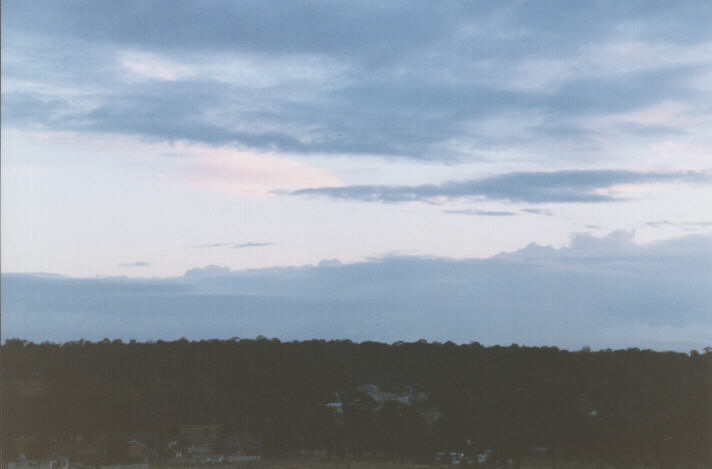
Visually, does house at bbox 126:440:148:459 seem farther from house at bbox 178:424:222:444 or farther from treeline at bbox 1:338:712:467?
house at bbox 178:424:222:444

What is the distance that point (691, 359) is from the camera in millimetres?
A: 78438

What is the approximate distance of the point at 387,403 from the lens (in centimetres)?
7312

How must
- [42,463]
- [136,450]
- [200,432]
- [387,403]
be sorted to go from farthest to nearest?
[200,432] < [387,403] < [136,450] < [42,463]

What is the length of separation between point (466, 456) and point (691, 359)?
28.8m

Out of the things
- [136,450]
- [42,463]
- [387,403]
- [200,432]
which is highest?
[387,403]

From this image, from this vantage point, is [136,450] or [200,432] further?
[200,432]

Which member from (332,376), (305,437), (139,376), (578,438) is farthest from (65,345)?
(578,438)

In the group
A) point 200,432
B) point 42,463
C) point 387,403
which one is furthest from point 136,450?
→ point 387,403

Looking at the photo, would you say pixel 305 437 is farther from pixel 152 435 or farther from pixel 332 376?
pixel 332 376

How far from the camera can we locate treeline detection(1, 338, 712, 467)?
203 ft

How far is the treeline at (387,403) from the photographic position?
203 feet

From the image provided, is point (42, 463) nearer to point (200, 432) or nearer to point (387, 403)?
point (200, 432)

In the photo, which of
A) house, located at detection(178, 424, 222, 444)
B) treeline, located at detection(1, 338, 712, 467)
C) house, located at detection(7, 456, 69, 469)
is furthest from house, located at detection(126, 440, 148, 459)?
house, located at detection(7, 456, 69, 469)

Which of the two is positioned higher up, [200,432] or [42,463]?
[200,432]
